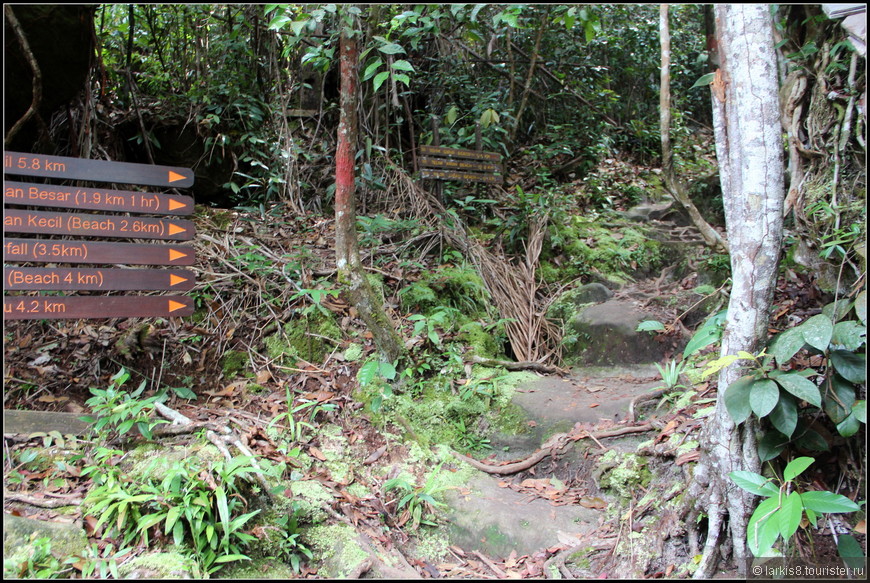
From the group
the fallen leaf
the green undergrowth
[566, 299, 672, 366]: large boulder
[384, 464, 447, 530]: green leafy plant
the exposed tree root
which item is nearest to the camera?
the exposed tree root

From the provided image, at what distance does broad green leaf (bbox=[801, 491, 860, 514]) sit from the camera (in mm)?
2215

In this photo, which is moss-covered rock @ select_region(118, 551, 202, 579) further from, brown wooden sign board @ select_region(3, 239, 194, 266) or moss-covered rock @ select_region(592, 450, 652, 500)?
moss-covered rock @ select_region(592, 450, 652, 500)

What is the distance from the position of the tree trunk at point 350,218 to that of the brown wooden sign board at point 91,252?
43.6 inches

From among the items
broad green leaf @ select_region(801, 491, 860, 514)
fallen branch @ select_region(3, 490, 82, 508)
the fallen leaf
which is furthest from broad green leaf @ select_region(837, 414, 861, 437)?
fallen branch @ select_region(3, 490, 82, 508)

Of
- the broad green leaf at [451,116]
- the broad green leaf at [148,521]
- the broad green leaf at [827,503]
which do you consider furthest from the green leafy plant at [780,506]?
the broad green leaf at [451,116]

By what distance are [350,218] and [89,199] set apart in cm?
171

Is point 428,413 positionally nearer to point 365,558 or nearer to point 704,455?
point 365,558

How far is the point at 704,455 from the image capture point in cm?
274

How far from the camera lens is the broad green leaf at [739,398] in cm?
244

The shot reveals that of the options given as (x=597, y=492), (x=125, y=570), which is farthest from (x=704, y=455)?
(x=125, y=570)

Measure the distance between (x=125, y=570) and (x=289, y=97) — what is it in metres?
6.12

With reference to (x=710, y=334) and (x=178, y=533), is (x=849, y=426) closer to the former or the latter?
(x=710, y=334)

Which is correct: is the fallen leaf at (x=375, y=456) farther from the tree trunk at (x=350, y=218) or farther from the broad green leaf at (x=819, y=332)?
the broad green leaf at (x=819, y=332)

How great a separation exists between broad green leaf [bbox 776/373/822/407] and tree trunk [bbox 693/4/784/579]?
9.3 inches
